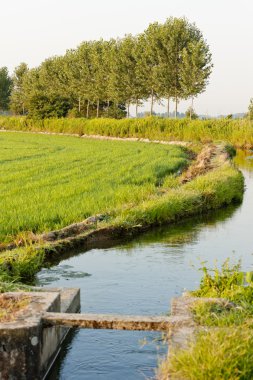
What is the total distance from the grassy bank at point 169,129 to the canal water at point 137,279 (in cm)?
2799

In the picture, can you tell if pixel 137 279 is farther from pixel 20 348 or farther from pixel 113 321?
pixel 20 348

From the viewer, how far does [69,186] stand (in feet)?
53.9

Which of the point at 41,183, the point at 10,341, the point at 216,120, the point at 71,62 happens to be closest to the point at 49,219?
the point at 41,183

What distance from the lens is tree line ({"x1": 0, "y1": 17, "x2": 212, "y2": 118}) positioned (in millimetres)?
60125

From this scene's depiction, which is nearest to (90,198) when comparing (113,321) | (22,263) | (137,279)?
(137,279)

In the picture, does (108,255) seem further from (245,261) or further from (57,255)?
(245,261)

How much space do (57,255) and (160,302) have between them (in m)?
2.96

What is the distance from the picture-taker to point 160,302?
8.00 metres

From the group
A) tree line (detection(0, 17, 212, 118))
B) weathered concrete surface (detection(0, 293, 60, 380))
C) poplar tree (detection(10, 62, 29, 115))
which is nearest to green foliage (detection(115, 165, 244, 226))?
weathered concrete surface (detection(0, 293, 60, 380))

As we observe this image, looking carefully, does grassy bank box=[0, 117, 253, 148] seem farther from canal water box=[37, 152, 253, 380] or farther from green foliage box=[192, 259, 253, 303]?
green foliage box=[192, 259, 253, 303]

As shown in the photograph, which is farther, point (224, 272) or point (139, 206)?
point (139, 206)

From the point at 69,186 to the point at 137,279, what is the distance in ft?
24.7

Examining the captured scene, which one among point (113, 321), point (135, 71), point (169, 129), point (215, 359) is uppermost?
point (135, 71)

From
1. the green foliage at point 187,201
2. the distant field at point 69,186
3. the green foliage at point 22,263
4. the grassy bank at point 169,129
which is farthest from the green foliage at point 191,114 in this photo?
the green foliage at point 22,263
